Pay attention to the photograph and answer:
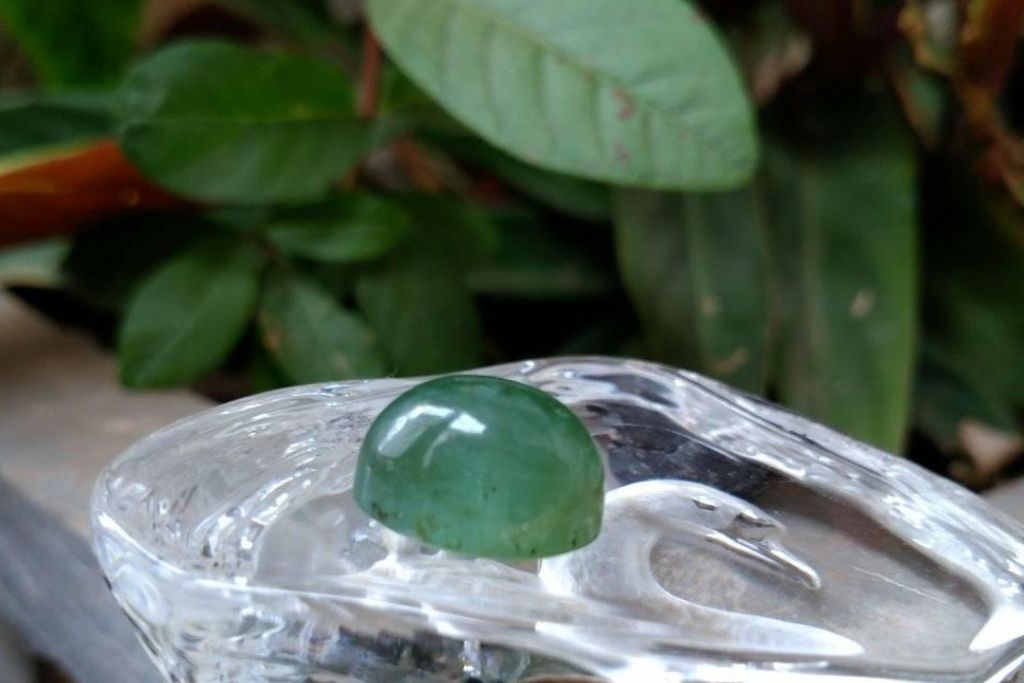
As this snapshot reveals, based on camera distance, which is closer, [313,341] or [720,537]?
[720,537]

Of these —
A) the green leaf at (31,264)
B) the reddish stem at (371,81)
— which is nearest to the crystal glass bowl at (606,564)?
the reddish stem at (371,81)

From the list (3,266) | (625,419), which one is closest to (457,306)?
(625,419)

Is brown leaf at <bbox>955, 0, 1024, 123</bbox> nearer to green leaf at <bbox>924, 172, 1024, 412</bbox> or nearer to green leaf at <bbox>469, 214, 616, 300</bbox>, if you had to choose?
green leaf at <bbox>924, 172, 1024, 412</bbox>

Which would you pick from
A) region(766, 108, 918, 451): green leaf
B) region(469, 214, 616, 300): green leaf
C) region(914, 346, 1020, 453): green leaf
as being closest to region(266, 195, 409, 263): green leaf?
region(469, 214, 616, 300): green leaf

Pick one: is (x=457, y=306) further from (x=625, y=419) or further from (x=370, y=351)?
(x=625, y=419)

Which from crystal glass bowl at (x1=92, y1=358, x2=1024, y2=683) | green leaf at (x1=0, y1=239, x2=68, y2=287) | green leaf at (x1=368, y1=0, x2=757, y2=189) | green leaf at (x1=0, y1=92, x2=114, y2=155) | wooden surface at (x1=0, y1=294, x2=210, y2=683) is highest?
green leaf at (x1=368, y1=0, x2=757, y2=189)

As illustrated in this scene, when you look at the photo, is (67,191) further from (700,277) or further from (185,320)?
(700,277)

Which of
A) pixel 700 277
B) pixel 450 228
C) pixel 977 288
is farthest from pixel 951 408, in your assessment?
pixel 450 228
